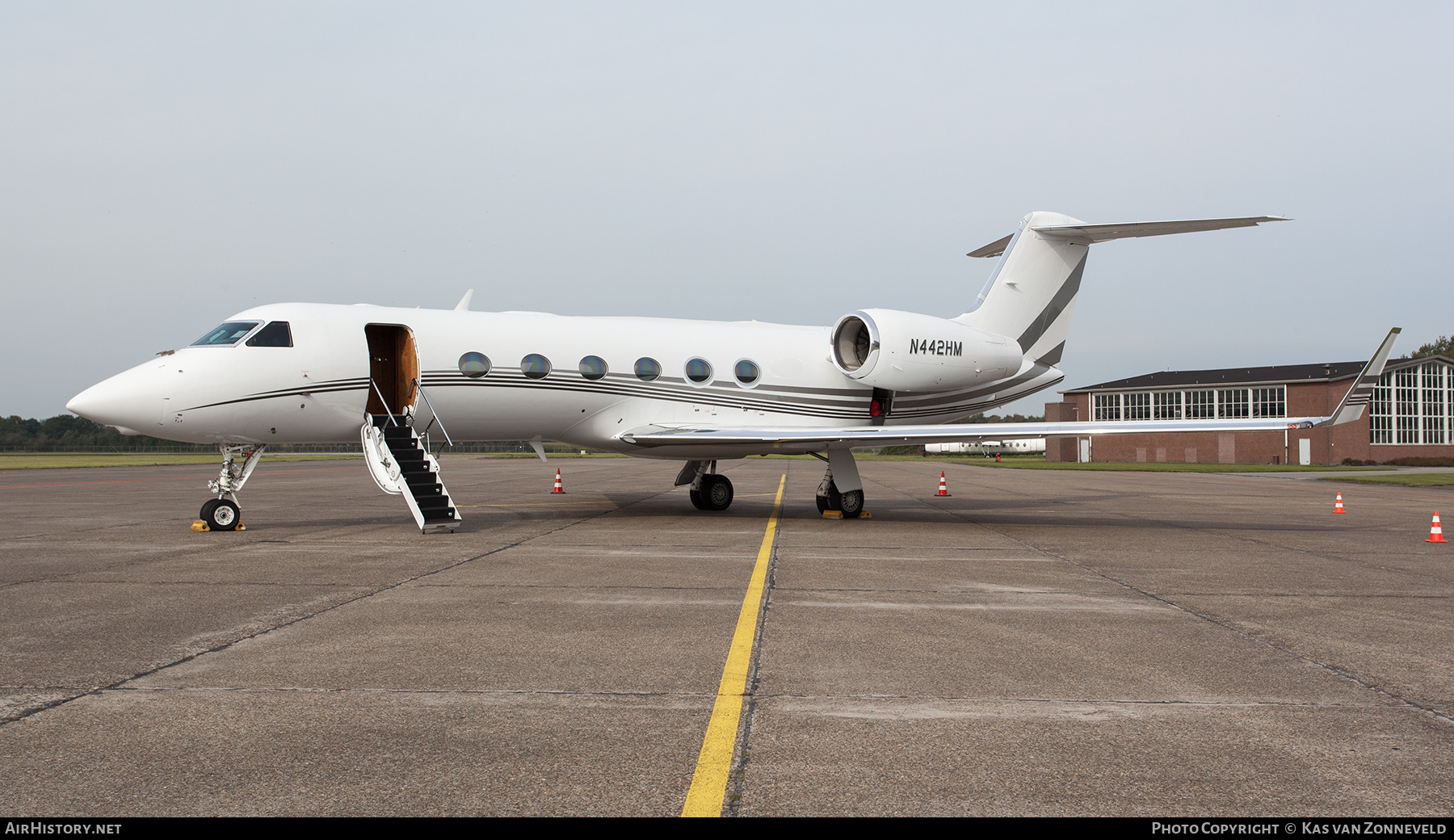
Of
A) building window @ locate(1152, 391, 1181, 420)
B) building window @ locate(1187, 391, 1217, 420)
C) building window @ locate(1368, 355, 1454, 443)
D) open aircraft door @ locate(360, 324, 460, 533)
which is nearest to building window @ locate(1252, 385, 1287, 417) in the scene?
building window @ locate(1187, 391, 1217, 420)

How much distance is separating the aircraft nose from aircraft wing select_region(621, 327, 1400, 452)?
22.2 ft

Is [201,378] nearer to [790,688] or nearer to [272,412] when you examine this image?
[272,412]

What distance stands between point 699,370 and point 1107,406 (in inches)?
2453

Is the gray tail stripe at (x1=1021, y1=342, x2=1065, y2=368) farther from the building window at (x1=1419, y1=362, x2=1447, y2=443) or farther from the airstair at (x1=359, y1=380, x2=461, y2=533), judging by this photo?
the building window at (x1=1419, y1=362, x2=1447, y2=443)

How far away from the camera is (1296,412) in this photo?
61469 mm

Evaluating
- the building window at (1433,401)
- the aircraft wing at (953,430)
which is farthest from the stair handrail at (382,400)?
the building window at (1433,401)

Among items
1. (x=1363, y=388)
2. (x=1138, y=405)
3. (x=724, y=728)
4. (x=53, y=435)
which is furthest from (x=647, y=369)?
(x=53, y=435)

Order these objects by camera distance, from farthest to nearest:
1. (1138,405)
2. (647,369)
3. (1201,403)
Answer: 1. (1138,405)
2. (1201,403)
3. (647,369)

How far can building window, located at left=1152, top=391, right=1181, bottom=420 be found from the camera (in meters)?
66.9

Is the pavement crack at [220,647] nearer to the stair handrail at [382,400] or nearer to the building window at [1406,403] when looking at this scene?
the stair handrail at [382,400]

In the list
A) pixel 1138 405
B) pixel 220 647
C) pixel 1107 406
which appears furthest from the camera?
pixel 1107 406

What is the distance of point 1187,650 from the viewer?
241 inches

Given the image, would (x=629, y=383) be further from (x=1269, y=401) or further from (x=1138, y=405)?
(x=1138, y=405)
